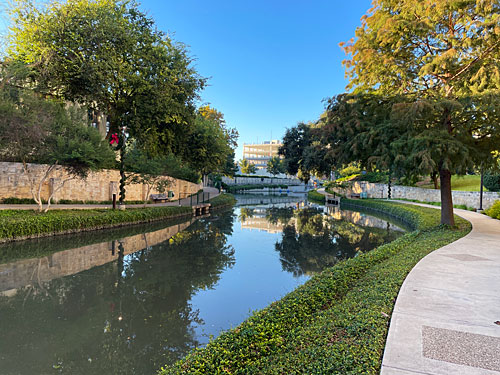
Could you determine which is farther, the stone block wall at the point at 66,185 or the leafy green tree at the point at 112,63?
the stone block wall at the point at 66,185

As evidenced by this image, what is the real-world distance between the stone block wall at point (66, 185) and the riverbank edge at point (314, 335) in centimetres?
1641

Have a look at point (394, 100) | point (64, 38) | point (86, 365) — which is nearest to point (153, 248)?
point (86, 365)

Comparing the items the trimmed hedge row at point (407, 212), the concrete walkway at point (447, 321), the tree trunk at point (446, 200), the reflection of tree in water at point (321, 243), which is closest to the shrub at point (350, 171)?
the trimmed hedge row at point (407, 212)

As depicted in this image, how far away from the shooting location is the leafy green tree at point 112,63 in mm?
16891

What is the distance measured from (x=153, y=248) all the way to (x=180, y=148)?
14438 millimetres

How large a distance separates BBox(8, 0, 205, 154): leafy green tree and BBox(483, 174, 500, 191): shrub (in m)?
23.7

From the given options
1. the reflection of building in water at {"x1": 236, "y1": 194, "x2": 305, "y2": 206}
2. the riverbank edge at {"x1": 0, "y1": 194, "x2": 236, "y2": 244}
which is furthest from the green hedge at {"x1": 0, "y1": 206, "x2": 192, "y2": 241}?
the reflection of building in water at {"x1": 236, "y1": 194, "x2": 305, "y2": 206}

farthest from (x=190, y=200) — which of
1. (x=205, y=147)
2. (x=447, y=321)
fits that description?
(x=447, y=321)

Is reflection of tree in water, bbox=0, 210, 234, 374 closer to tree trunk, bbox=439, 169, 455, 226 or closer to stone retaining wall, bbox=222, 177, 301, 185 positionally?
tree trunk, bbox=439, 169, 455, 226

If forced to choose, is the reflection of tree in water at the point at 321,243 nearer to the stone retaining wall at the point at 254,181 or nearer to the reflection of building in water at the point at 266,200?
the reflection of building in water at the point at 266,200

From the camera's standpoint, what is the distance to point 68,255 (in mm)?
11164

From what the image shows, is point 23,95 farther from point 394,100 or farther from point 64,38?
point 394,100

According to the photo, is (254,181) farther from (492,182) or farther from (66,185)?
(66,185)

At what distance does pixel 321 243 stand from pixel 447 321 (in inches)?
411
